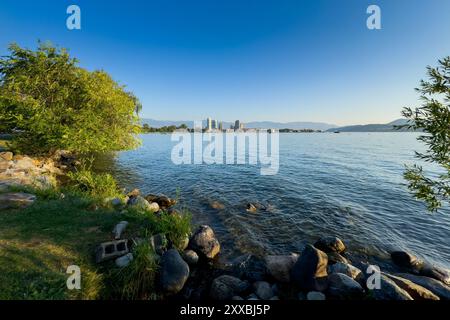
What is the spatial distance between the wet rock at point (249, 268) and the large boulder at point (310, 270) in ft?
4.58

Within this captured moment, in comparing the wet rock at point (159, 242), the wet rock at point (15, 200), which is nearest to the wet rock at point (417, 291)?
the wet rock at point (159, 242)

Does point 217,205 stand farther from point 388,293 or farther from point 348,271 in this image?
point 388,293

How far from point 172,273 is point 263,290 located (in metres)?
3.41

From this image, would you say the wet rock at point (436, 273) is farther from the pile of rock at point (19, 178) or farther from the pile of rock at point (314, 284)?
the pile of rock at point (19, 178)

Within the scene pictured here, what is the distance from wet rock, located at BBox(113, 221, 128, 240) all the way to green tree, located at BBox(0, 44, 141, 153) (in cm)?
1325

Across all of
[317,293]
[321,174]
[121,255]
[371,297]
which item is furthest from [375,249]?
[321,174]

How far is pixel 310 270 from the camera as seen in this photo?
7082 millimetres

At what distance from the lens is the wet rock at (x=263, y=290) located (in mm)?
6707

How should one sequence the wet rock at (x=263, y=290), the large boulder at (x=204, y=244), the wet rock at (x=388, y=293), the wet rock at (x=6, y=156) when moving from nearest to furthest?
the wet rock at (x=388, y=293) < the wet rock at (x=263, y=290) < the large boulder at (x=204, y=244) < the wet rock at (x=6, y=156)

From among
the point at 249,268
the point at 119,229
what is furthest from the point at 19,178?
the point at 249,268

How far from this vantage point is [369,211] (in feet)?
51.2

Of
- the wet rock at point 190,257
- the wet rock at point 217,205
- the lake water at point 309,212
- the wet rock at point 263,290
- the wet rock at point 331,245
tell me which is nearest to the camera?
the wet rock at point 263,290

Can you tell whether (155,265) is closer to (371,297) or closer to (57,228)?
(57,228)
